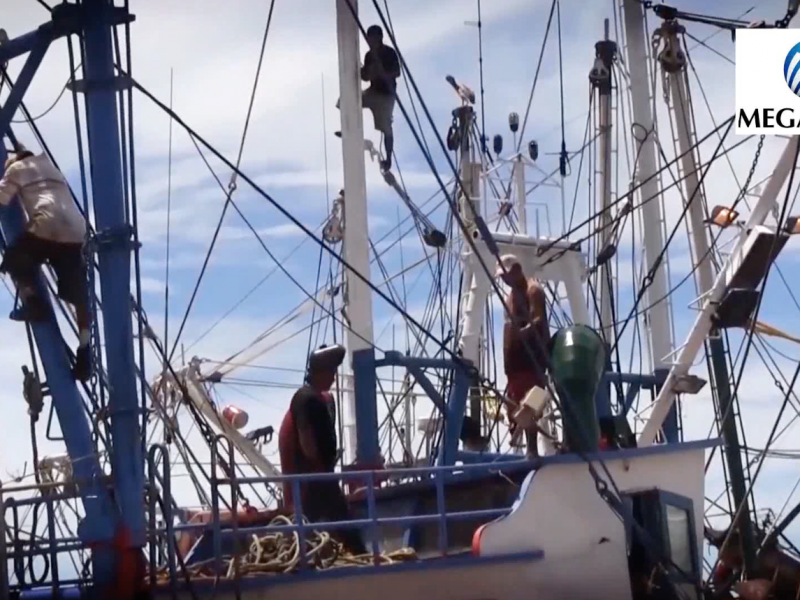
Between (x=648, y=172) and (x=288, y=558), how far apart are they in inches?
293

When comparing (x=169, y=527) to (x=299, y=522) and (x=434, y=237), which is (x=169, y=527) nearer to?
(x=299, y=522)

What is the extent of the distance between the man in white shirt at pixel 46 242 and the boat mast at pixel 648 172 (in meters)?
7.45

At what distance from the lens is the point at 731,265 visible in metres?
14.0

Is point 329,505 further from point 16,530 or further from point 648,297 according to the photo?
point 648,297

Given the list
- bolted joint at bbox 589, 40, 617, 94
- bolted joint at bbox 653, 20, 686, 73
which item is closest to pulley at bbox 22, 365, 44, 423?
bolted joint at bbox 653, 20, 686, 73

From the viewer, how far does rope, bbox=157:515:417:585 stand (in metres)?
10.8

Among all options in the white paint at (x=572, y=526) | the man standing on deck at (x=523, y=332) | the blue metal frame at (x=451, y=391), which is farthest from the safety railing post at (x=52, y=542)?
the blue metal frame at (x=451, y=391)

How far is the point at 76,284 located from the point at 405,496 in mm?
3823

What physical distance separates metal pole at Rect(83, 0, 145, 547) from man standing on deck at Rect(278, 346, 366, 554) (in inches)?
79.3

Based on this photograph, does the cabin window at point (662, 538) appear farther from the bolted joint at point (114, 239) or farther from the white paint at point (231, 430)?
the white paint at point (231, 430)

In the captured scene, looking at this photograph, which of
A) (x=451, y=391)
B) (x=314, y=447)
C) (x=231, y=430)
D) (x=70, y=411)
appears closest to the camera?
(x=70, y=411)

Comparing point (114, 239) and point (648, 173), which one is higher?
point (648, 173)

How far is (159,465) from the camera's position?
10.9 meters

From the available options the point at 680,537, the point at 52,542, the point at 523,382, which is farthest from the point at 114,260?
the point at 680,537
